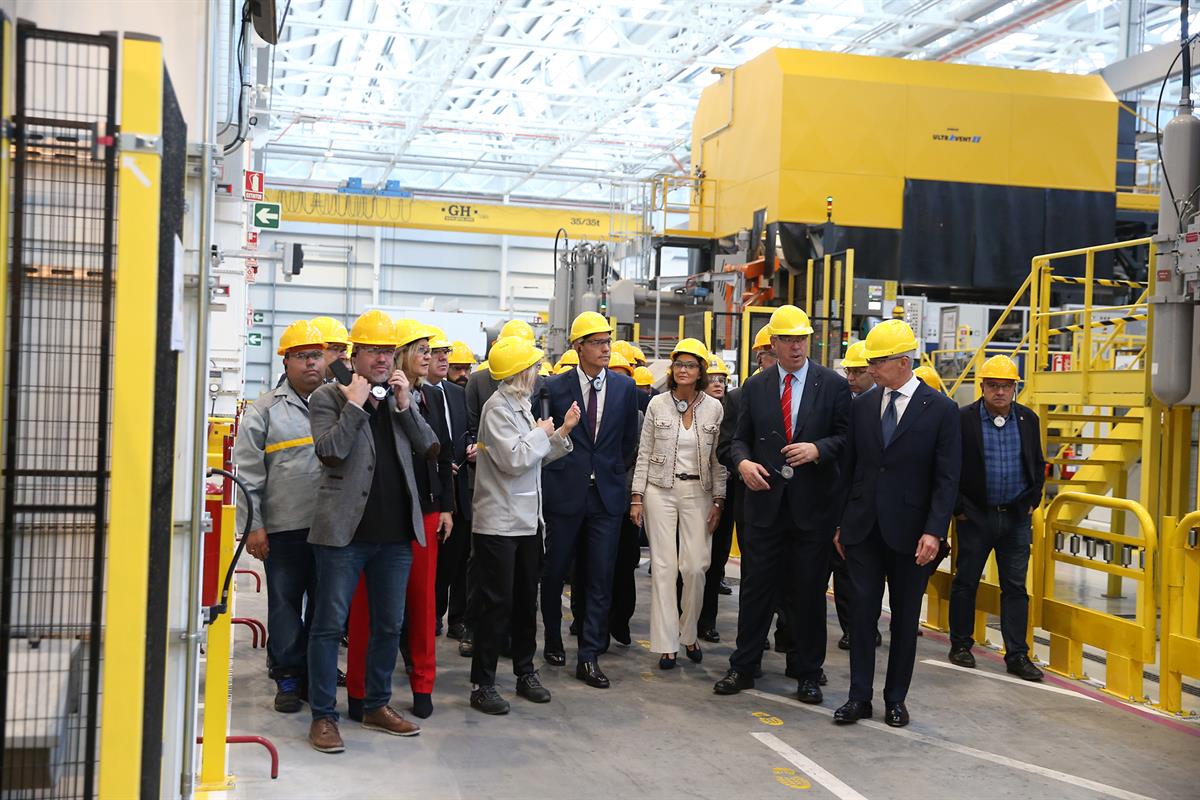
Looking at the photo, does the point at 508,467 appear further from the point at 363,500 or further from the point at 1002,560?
the point at 1002,560

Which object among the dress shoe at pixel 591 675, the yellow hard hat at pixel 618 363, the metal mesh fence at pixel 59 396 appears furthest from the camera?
the yellow hard hat at pixel 618 363

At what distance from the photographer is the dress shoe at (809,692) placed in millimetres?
6520

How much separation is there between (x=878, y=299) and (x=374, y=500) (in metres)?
9.48

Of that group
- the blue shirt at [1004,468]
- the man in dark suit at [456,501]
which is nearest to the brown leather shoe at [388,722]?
the man in dark suit at [456,501]

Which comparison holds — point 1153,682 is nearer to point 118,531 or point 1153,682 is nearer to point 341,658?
point 341,658

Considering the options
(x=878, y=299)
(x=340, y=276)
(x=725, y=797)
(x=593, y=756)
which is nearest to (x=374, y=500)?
(x=593, y=756)

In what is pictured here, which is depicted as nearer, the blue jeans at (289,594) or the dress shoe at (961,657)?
the blue jeans at (289,594)

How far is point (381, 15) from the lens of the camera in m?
21.9

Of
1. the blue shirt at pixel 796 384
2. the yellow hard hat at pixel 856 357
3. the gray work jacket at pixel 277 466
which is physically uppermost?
the yellow hard hat at pixel 856 357

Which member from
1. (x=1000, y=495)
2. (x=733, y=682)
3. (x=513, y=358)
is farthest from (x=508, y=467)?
(x=1000, y=495)

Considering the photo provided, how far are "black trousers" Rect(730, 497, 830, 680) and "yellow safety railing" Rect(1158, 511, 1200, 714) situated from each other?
1868 millimetres

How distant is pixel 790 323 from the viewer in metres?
6.73

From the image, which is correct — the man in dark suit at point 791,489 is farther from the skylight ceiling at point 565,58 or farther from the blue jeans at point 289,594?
the skylight ceiling at point 565,58

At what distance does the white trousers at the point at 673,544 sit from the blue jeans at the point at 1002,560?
1.79 metres
